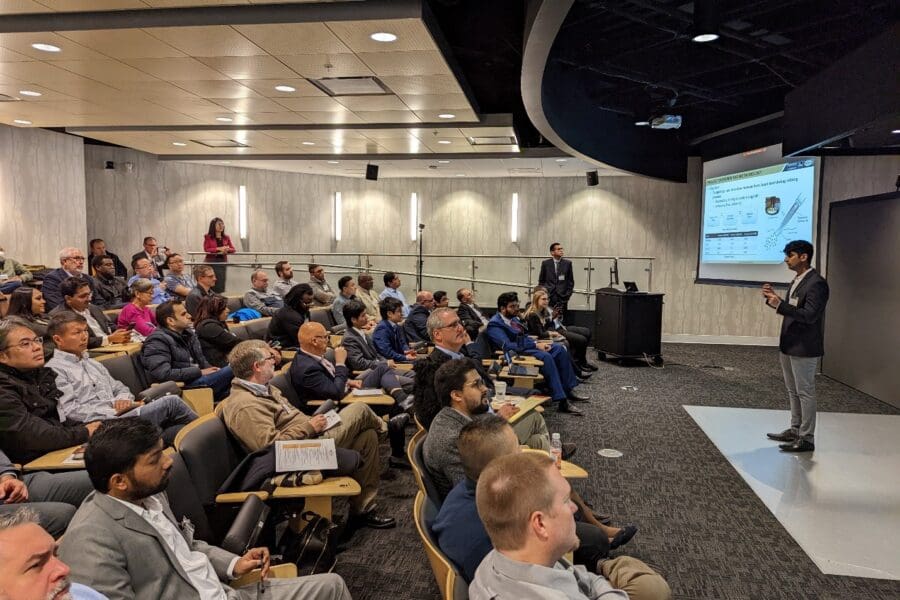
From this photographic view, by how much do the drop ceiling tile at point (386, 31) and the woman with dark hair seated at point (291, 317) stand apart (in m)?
2.29

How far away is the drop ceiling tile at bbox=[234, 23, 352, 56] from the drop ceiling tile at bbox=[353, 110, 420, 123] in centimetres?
230

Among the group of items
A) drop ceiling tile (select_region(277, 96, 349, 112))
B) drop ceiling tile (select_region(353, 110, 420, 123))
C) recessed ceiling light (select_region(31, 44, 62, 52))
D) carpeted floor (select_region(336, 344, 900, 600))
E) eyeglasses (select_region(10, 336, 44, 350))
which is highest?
drop ceiling tile (select_region(353, 110, 420, 123))

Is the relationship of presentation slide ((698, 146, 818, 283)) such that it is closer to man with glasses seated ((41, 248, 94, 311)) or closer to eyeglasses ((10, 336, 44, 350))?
eyeglasses ((10, 336, 44, 350))

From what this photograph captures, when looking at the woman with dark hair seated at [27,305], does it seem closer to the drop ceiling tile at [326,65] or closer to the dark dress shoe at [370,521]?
the drop ceiling tile at [326,65]

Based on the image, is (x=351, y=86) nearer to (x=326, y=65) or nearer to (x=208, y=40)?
(x=326, y=65)

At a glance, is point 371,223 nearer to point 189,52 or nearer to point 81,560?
point 189,52

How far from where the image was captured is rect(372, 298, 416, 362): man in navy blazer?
6.14 m

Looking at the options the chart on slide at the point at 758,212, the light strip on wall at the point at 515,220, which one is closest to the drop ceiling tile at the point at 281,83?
the chart on slide at the point at 758,212

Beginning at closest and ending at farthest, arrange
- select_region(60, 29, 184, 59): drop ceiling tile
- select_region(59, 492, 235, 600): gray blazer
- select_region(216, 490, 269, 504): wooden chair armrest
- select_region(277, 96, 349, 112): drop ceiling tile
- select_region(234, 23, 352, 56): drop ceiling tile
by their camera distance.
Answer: select_region(59, 492, 235, 600): gray blazer < select_region(216, 490, 269, 504): wooden chair armrest < select_region(234, 23, 352, 56): drop ceiling tile < select_region(60, 29, 184, 59): drop ceiling tile < select_region(277, 96, 349, 112): drop ceiling tile

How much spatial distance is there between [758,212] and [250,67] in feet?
22.0

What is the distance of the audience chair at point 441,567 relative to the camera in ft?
6.06

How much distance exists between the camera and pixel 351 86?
619 cm

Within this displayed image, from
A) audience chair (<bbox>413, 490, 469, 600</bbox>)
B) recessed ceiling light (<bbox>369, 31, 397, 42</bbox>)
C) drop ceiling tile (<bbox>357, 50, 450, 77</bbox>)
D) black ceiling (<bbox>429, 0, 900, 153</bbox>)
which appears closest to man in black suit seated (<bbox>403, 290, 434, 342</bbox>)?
drop ceiling tile (<bbox>357, 50, 450, 77</bbox>)

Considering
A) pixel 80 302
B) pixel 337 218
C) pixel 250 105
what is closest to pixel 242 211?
pixel 337 218
